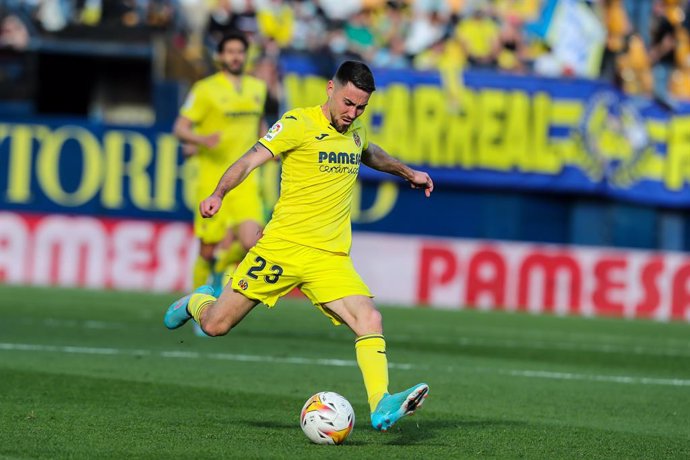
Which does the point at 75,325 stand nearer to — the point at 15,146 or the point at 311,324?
the point at 311,324

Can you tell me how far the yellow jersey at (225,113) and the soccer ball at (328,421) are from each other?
6.24m

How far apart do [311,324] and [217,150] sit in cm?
339

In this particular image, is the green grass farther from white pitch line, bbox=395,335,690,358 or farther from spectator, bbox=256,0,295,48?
spectator, bbox=256,0,295,48

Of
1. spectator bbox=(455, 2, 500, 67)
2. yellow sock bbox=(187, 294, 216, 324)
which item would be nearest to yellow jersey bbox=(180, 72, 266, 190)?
yellow sock bbox=(187, 294, 216, 324)

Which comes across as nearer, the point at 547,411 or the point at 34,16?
the point at 547,411

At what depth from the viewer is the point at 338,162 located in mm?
8156

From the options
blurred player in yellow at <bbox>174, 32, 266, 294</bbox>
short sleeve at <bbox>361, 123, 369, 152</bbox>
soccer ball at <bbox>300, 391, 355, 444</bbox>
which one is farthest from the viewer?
blurred player in yellow at <bbox>174, 32, 266, 294</bbox>

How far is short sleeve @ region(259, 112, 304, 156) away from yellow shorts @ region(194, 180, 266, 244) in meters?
5.64

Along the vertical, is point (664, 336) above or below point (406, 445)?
below

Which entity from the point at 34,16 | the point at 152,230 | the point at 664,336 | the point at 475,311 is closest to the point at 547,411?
the point at 664,336

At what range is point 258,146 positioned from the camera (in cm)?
797

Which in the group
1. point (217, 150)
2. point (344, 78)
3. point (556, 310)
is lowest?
point (556, 310)

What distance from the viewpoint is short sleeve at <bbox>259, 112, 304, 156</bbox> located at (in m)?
7.98

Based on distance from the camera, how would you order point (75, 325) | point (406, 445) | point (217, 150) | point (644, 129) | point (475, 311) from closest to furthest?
point (406, 445) → point (217, 150) → point (75, 325) → point (475, 311) → point (644, 129)
